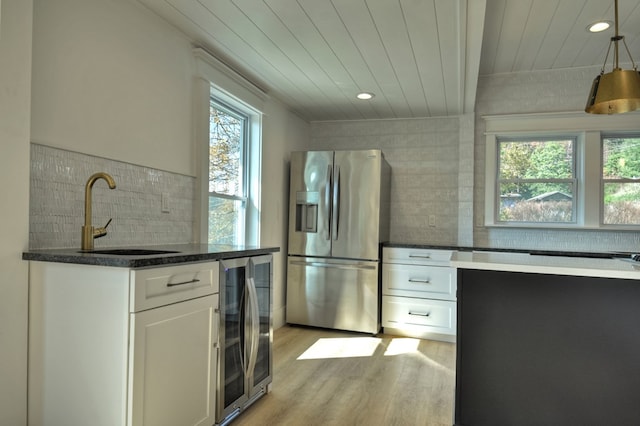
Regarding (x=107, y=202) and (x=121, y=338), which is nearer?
(x=121, y=338)

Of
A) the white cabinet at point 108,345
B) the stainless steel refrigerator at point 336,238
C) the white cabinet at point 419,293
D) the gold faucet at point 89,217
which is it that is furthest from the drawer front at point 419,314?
the gold faucet at point 89,217

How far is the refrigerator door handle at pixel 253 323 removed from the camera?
2.20 m

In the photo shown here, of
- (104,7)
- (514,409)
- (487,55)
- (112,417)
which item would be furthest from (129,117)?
(487,55)

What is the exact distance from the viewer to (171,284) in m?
1.68

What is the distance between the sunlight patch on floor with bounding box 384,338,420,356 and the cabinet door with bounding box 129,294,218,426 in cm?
184

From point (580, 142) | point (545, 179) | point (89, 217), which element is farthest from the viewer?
point (545, 179)

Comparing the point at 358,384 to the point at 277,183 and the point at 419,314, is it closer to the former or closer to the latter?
the point at 419,314

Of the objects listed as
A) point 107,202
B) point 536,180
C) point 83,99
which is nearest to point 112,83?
point 83,99

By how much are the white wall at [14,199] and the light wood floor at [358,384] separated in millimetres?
1028

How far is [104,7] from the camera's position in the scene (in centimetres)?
209

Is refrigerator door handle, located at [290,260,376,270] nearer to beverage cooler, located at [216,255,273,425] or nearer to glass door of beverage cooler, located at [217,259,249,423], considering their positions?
beverage cooler, located at [216,255,273,425]

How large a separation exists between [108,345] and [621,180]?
4.10 meters

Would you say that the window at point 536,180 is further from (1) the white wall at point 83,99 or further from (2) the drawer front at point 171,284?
(2) the drawer front at point 171,284

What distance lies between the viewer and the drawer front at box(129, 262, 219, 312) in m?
1.51
